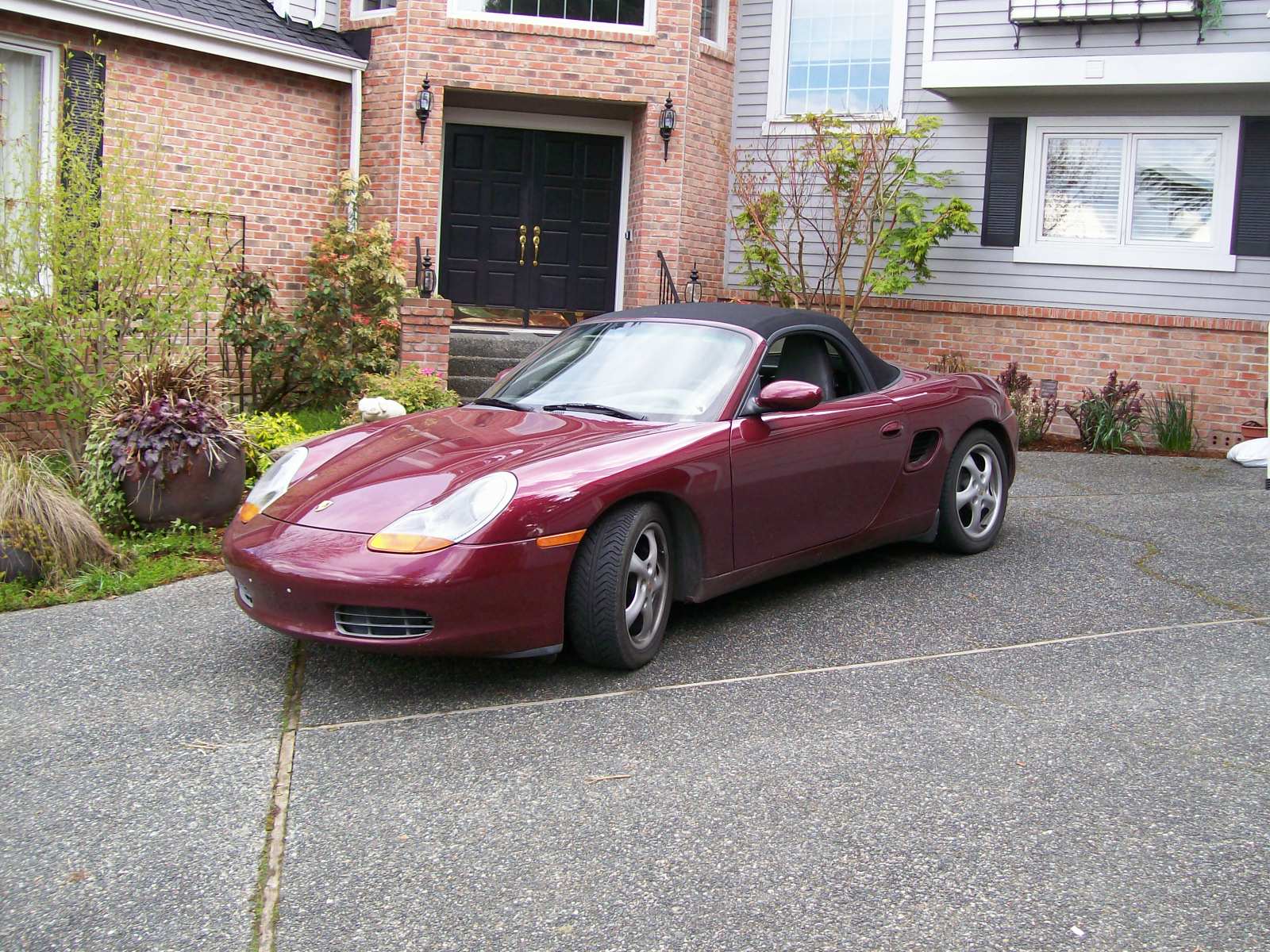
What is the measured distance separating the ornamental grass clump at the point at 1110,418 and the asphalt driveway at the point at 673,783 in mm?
6311

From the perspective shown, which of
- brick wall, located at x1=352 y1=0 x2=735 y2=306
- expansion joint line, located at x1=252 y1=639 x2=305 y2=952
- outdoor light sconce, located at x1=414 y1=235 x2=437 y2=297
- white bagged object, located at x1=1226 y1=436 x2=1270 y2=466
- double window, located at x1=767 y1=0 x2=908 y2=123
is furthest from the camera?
double window, located at x1=767 y1=0 x2=908 y2=123

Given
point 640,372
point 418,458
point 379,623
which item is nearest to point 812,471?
point 640,372

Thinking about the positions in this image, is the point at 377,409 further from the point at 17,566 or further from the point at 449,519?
the point at 449,519

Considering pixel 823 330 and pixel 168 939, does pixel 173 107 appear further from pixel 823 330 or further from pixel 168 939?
pixel 168 939

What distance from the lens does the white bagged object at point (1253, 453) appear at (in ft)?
35.5

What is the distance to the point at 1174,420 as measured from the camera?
483 inches

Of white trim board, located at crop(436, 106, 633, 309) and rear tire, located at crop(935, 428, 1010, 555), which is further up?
white trim board, located at crop(436, 106, 633, 309)

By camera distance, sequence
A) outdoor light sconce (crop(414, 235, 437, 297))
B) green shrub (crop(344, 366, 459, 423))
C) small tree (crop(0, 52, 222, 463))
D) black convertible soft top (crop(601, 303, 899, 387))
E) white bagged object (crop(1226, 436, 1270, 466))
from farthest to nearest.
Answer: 1. outdoor light sconce (crop(414, 235, 437, 297))
2. white bagged object (crop(1226, 436, 1270, 466))
3. green shrub (crop(344, 366, 459, 423))
4. small tree (crop(0, 52, 222, 463))
5. black convertible soft top (crop(601, 303, 899, 387))

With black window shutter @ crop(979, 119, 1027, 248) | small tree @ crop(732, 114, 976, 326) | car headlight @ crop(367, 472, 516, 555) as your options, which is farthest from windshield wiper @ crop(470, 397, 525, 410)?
black window shutter @ crop(979, 119, 1027, 248)

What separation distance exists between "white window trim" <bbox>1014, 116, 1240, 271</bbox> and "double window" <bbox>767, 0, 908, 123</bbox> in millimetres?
1658

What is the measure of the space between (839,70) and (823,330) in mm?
8726

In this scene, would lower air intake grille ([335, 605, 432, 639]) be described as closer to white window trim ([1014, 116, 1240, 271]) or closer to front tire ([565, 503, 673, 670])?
front tire ([565, 503, 673, 670])

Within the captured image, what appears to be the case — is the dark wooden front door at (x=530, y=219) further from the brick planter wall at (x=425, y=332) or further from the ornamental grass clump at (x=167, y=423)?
the ornamental grass clump at (x=167, y=423)

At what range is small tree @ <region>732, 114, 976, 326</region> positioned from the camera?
501 inches
